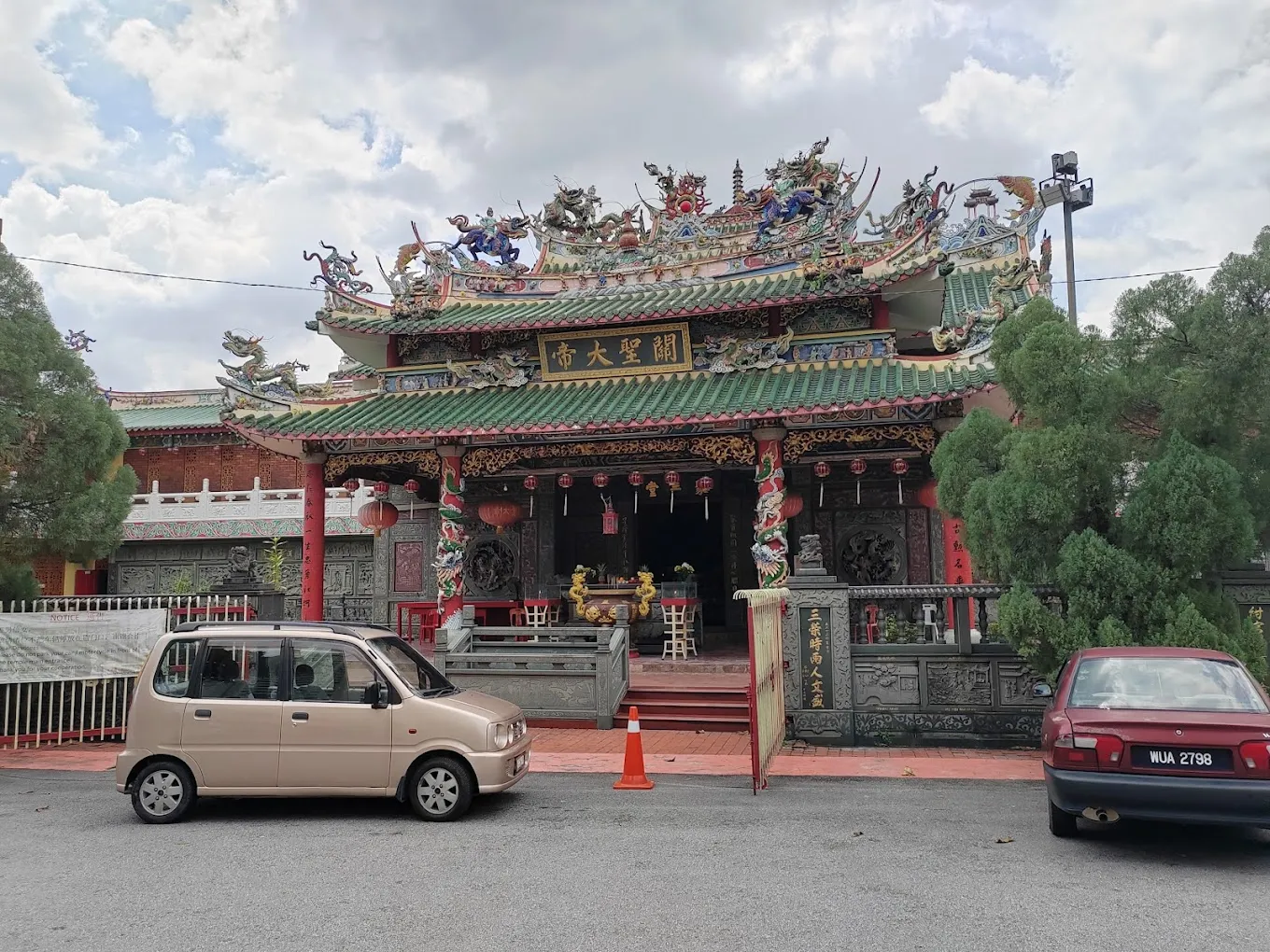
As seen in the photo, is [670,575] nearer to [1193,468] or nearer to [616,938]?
[1193,468]

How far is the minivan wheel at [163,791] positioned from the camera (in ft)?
22.5

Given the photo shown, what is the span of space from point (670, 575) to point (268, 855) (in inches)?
470

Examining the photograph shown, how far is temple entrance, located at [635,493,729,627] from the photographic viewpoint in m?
17.3

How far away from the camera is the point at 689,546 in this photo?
57.2 feet

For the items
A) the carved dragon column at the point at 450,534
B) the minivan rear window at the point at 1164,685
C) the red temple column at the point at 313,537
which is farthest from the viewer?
the red temple column at the point at 313,537

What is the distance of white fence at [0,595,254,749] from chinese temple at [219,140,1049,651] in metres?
3.60

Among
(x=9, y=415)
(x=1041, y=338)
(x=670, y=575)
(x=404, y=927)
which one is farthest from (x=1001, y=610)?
(x=9, y=415)

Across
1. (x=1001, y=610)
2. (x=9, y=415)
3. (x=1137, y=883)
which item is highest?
(x=9, y=415)

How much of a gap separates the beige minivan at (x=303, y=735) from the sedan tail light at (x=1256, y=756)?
191 inches

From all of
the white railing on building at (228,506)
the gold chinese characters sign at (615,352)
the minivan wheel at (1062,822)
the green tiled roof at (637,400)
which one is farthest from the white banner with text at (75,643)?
the white railing on building at (228,506)

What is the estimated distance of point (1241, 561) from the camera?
8.59 m

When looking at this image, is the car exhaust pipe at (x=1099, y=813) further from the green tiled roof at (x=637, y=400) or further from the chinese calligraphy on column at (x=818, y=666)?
the green tiled roof at (x=637, y=400)

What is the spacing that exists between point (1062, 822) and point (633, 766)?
3.49 meters

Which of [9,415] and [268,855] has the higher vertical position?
[9,415]
